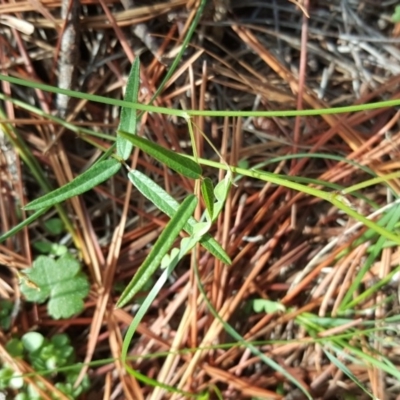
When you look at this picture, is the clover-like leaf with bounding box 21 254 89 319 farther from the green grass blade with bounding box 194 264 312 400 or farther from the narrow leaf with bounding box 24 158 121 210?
the narrow leaf with bounding box 24 158 121 210

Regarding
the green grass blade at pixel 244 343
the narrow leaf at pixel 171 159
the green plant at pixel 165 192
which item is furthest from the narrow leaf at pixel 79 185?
the green grass blade at pixel 244 343

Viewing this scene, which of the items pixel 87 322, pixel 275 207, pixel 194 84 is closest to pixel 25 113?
pixel 194 84

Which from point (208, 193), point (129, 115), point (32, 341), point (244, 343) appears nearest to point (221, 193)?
point (208, 193)

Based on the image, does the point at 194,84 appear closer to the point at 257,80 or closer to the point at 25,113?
the point at 257,80

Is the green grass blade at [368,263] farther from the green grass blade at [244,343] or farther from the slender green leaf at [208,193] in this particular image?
the slender green leaf at [208,193]

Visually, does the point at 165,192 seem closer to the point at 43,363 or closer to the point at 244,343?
the point at 244,343

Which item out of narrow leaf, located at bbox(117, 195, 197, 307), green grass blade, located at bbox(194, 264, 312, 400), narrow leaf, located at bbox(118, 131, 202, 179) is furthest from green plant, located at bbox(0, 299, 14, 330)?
narrow leaf, located at bbox(118, 131, 202, 179)
